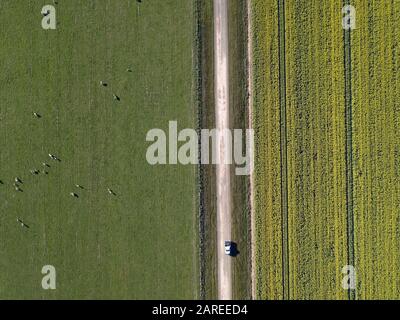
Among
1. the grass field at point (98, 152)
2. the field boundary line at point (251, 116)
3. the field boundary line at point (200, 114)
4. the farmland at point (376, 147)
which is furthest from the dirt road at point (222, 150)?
the farmland at point (376, 147)

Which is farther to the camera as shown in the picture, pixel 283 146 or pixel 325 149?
pixel 283 146

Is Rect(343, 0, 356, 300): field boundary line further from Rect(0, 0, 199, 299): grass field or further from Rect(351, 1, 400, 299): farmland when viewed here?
Rect(0, 0, 199, 299): grass field

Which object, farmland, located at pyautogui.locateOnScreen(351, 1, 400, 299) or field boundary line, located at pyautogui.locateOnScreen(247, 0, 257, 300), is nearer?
farmland, located at pyautogui.locateOnScreen(351, 1, 400, 299)

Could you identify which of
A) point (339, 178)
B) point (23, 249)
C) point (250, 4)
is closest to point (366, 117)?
point (339, 178)

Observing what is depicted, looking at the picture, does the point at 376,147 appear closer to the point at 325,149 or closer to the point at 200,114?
the point at 325,149

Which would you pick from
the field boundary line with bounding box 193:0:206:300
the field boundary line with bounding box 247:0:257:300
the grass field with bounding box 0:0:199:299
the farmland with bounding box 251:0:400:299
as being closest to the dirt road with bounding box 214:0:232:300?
the field boundary line with bounding box 193:0:206:300

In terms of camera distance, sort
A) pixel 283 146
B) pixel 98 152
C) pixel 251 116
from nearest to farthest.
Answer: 1. pixel 283 146
2. pixel 251 116
3. pixel 98 152

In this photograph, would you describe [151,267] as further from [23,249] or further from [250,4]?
[250,4]

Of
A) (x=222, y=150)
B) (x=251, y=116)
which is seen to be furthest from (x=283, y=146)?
(x=222, y=150)
